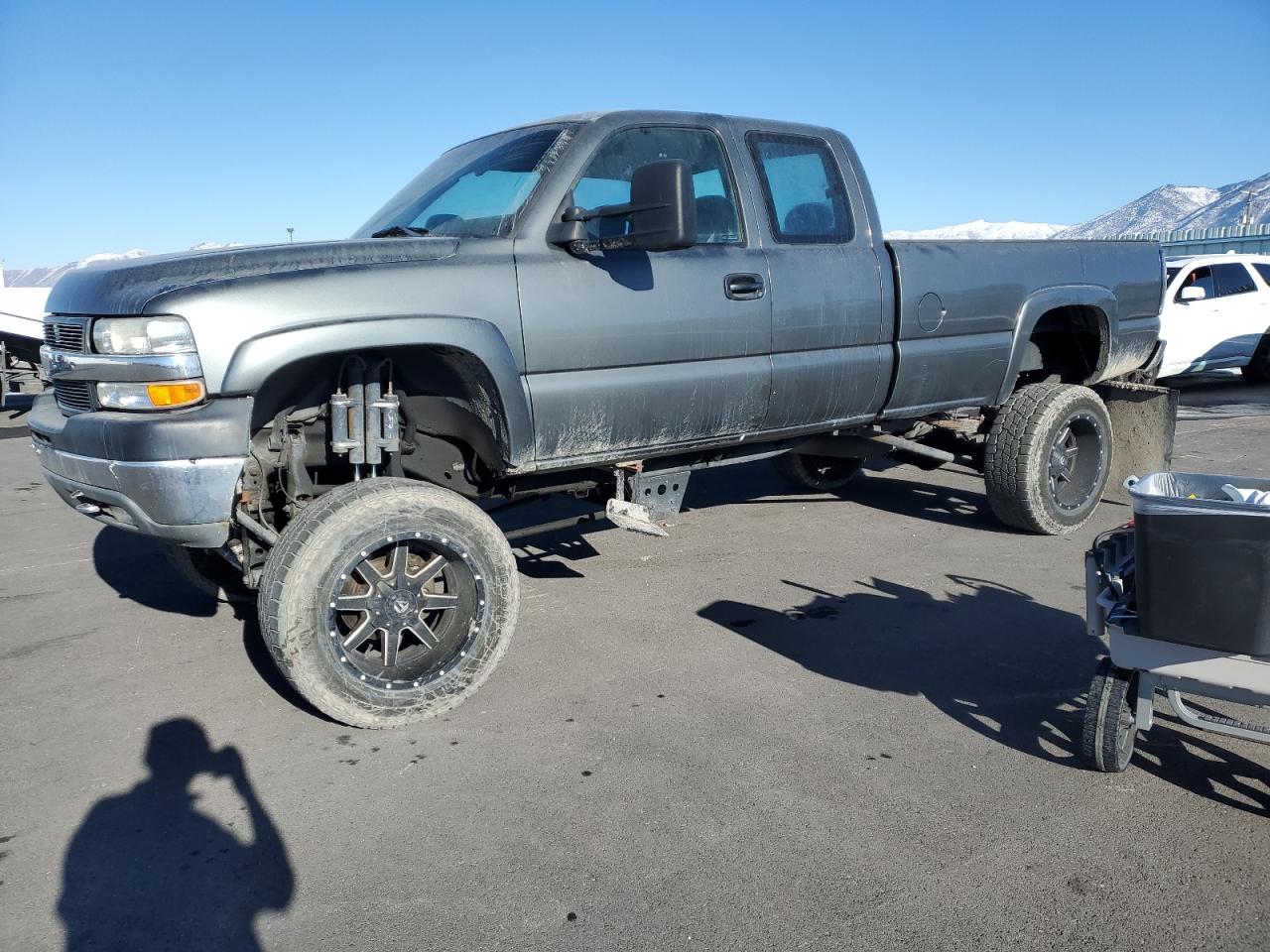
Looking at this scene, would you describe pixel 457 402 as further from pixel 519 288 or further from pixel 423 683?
pixel 423 683

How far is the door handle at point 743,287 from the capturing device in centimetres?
427

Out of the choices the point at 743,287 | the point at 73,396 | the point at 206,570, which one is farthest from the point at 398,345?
the point at 206,570

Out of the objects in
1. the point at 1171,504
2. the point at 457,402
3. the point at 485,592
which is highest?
the point at 457,402

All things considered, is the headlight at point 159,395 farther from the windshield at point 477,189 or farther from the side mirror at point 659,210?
the side mirror at point 659,210

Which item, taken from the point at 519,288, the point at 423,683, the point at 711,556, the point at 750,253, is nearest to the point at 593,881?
the point at 423,683

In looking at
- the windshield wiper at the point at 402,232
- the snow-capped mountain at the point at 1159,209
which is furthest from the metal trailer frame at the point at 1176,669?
the snow-capped mountain at the point at 1159,209

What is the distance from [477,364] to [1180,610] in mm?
2374

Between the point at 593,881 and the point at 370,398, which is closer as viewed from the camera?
the point at 593,881

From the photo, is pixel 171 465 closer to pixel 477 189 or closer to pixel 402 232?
pixel 402 232

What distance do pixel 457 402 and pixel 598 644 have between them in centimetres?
122

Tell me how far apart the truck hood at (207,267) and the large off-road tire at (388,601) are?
0.79m

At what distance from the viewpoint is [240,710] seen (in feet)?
12.0

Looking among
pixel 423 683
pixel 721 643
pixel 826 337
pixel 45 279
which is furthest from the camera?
pixel 45 279

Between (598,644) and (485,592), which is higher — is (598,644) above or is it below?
below
